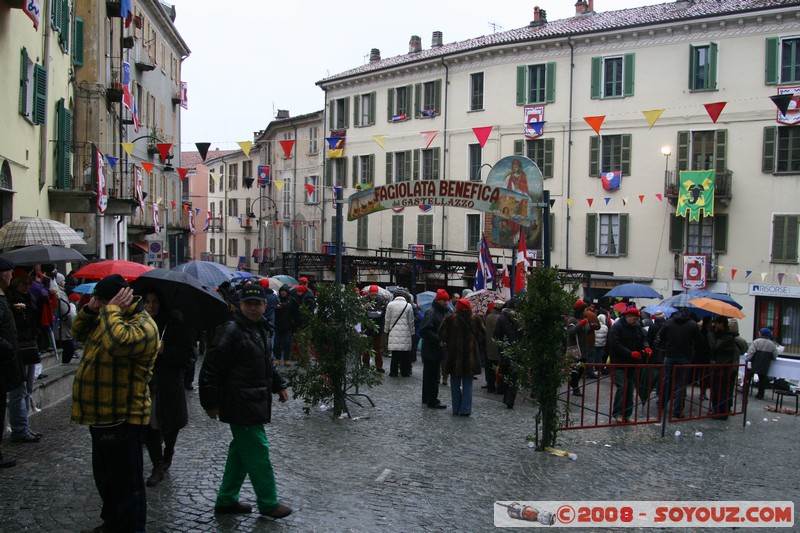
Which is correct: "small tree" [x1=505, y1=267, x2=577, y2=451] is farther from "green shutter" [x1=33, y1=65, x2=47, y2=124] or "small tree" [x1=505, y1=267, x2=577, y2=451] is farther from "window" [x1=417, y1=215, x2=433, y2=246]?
"window" [x1=417, y1=215, x2=433, y2=246]

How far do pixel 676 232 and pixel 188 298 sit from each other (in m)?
29.8

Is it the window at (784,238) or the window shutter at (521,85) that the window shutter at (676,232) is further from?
the window shutter at (521,85)

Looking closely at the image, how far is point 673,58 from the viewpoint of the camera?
112 feet

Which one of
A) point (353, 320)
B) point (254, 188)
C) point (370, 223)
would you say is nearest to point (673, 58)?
point (370, 223)

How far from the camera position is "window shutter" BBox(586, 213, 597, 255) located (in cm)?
3619

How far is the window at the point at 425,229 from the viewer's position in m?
42.8

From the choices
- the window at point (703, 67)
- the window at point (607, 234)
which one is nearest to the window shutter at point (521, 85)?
the window at point (607, 234)

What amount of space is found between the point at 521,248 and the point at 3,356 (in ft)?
38.5

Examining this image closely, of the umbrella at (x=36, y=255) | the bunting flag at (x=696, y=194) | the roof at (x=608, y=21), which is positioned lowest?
the umbrella at (x=36, y=255)

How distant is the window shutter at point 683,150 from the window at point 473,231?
32.5ft

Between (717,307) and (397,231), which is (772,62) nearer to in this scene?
(397,231)

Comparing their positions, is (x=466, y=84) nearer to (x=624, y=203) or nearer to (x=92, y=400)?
(x=624, y=203)

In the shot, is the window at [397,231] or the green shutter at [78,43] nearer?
the green shutter at [78,43]

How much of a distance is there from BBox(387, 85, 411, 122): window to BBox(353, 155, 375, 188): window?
264 centimetres
